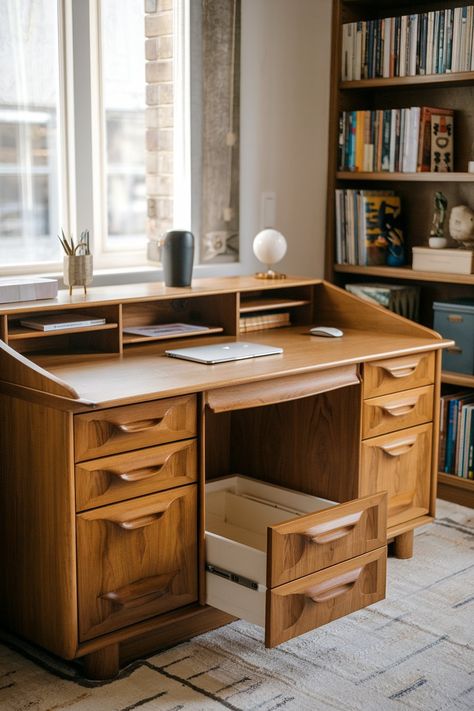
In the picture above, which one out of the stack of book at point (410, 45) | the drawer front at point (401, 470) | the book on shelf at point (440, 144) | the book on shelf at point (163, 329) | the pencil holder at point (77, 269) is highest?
the stack of book at point (410, 45)

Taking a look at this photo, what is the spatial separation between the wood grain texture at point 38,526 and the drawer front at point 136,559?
0.04 m

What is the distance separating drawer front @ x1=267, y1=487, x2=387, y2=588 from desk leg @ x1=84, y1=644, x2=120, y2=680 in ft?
1.33

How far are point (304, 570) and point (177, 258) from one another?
1.08m

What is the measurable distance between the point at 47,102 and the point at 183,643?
1674 millimetres

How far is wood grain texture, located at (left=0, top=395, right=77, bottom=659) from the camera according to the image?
211 cm

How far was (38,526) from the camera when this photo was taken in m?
2.20

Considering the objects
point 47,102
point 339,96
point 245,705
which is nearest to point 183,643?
point 245,705

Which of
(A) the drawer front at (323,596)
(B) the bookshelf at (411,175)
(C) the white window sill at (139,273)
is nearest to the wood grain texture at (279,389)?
(A) the drawer front at (323,596)

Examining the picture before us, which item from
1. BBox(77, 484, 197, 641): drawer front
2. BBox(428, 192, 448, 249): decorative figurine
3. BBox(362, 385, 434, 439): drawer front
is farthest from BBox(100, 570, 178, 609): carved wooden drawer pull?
BBox(428, 192, 448, 249): decorative figurine

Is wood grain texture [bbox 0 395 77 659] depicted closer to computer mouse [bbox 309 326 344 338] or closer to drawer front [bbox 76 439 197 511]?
drawer front [bbox 76 439 197 511]

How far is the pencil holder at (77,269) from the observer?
106 inches

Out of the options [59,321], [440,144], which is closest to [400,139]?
[440,144]

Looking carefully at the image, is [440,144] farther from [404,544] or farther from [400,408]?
[404,544]

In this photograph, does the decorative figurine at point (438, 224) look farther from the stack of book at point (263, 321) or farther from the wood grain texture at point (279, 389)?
the wood grain texture at point (279, 389)
